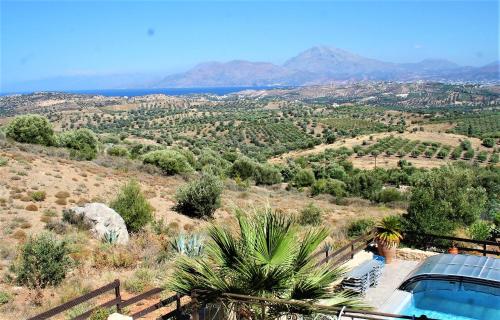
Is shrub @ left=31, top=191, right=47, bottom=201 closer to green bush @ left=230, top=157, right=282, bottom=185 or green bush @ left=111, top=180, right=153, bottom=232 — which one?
green bush @ left=111, top=180, right=153, bottom=232

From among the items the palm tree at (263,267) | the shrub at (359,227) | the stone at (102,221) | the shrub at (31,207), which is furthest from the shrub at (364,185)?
the palm tree at (263,267)

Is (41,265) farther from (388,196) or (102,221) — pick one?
(388,196)

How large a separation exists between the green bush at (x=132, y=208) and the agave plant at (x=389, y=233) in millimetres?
8811

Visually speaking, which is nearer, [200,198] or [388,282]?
[388,282]

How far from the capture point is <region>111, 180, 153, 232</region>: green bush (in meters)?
16.3

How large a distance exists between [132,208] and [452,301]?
11111mm

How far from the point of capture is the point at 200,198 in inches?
829

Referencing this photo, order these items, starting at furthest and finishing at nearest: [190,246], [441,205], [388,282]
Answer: [441,205] < [388,282] < [190,246]

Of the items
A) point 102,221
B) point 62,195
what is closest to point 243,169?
point 62,195

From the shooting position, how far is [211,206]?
70.2ft

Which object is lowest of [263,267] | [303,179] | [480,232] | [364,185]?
[303,179]

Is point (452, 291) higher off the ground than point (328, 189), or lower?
higher

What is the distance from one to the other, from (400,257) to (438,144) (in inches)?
2810

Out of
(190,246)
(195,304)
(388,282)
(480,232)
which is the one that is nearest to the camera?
(195,304)
